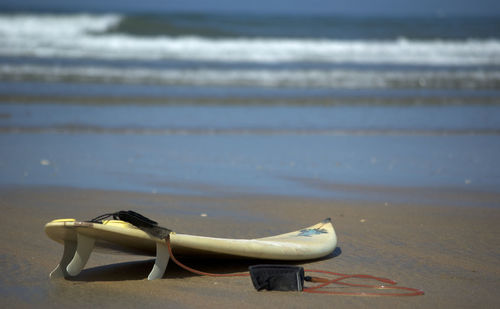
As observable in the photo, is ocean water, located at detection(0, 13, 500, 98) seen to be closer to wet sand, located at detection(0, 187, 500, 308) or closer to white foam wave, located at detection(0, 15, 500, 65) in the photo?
white foam wave, located at detection(0, 15, 500, 65)

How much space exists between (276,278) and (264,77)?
36.5 feet

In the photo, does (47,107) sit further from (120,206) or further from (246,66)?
(246,66)

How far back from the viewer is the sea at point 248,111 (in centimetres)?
570

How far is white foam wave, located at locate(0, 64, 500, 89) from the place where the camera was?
13008mm

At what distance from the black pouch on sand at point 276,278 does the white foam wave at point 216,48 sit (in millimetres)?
14170

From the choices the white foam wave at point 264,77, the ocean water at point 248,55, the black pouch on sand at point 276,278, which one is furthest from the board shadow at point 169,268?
the white foam wave at point 264,77

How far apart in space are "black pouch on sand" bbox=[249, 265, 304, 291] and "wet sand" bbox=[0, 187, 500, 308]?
47mm

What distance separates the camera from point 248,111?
9812mm

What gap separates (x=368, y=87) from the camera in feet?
42.0

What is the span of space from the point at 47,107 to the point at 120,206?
5703mm

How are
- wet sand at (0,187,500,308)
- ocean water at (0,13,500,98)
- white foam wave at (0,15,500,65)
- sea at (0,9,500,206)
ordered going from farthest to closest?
1. white foam wave at (0,15,500,65)
2. ocean water at (0,13,500,98)
3. sea at (0,9,500,206)
4. wet sand at (0,187,500,308)

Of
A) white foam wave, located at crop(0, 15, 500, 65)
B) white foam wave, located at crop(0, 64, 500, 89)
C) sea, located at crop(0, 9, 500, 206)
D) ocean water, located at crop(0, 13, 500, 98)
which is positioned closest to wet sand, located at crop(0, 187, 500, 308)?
sea, located at crop(0, 9, 500, 206)

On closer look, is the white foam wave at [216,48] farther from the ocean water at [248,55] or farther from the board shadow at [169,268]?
the board shadow at [169,268]

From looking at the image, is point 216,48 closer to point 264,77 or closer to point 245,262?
point 264,77
